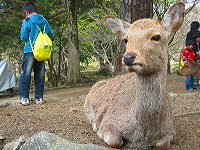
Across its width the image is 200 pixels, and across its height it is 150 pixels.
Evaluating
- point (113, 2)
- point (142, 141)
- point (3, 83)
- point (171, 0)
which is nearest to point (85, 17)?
point (113, 2)

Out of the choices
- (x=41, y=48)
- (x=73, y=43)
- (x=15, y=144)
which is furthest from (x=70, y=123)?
(x=73, y=43)

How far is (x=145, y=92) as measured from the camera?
170 inches

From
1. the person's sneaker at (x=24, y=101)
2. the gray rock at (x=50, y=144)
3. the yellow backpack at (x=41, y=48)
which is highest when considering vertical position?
the yellow backpack at (x=41, y=48)

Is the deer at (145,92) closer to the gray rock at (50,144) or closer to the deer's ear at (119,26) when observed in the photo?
the deer's ear at (119,26)

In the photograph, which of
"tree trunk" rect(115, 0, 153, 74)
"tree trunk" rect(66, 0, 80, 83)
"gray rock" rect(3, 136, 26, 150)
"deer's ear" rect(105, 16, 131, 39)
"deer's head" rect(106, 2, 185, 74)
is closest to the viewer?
"deer's head" rect(106, 2, 185, 74)

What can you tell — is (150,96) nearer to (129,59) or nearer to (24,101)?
(129,59)

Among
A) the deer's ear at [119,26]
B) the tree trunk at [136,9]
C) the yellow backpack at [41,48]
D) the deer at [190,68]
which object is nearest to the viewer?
the deer's ear at [119,26]

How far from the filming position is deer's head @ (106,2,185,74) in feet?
13.1

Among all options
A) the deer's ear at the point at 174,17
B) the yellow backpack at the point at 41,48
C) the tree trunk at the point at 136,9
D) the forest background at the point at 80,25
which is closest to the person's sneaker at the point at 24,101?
the yellow backpack at the point at 41,48

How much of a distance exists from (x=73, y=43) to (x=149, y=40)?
12.9 meters

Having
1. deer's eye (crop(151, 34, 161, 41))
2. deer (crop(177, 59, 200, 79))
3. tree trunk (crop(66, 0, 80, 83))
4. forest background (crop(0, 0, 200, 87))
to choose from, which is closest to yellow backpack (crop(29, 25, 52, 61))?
forest background (crop(0, 0, 200, 87))

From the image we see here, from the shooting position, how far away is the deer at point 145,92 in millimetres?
4133

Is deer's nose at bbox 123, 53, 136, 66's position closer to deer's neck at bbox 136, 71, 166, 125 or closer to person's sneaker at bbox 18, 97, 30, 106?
deer's neck at bbox 136, 71, 166, 125

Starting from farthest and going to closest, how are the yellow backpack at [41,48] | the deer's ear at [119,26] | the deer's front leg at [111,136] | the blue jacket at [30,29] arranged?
the blue jacket at [30,29] → the yellow backpack at [41,48] → the deer's ear at [119,26] → the deer's front leg at [111,136]
